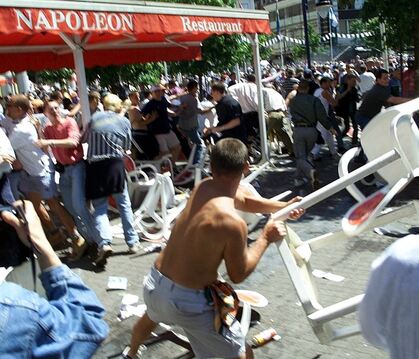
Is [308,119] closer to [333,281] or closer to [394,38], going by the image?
[394,38]

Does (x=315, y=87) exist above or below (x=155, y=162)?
above

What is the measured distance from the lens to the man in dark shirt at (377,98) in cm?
863

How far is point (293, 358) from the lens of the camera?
3.55 metres

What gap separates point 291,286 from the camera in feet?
15.6

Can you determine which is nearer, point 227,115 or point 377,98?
point 227,115

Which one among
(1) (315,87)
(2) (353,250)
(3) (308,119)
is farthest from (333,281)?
(1) (315,87)

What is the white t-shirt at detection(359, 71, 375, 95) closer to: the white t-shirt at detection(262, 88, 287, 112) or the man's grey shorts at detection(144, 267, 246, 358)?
the white t-shirt at detection(262, 88, 287, 112)

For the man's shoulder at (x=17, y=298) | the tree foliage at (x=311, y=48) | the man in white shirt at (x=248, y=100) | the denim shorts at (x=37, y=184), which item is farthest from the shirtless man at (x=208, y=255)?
the tree foliage at (x=311, y=48)

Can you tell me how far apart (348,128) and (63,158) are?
7.76 m

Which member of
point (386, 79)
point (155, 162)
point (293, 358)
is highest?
point (386, 79)

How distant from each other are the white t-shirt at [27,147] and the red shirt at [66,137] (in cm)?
19

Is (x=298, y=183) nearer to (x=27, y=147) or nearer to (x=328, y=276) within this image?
(x=328, y=276)

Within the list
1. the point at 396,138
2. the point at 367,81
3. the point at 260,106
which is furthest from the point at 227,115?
the point at 367,81

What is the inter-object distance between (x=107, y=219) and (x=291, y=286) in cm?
217
